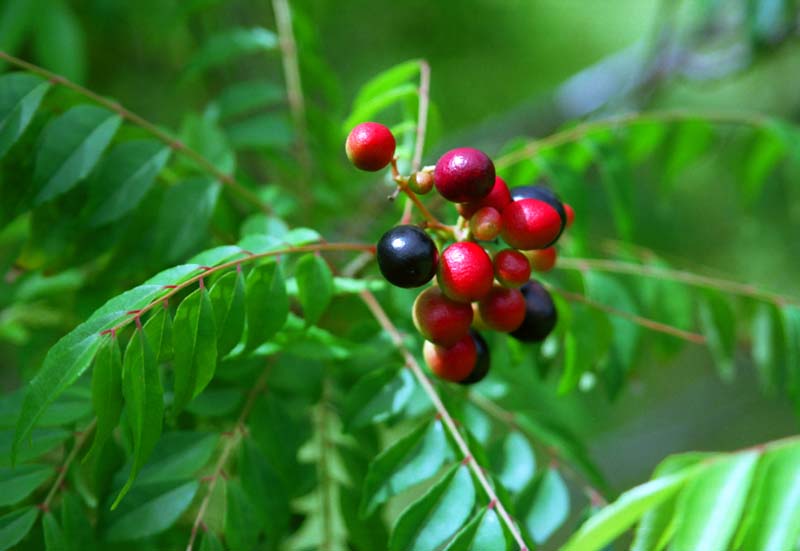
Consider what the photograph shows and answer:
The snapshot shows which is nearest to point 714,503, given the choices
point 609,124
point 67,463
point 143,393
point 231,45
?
point 143,393

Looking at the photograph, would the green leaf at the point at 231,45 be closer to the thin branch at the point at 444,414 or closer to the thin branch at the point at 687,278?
the thin branch at the point at 444,414

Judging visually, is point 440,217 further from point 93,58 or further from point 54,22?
point 93,58

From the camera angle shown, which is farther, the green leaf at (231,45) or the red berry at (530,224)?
the green leaf at (231,45)

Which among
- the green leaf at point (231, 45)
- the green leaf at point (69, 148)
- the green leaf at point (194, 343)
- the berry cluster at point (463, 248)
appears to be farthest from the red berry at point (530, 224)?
the green leaf at point (231, 45)

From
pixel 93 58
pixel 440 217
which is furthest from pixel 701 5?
pixel 93 58

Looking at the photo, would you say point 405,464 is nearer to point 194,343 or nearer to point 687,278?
point 194,343

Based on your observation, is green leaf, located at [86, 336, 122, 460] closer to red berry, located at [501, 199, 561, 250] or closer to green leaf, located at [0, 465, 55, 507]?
green leaf, located at [0, 465, 55, 507]
